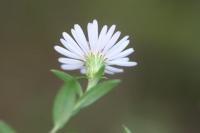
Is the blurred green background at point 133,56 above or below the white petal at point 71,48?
below

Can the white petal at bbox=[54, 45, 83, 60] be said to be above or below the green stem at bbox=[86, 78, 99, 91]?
above

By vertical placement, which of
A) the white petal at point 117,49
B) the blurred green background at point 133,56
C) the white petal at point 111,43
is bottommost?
the blurred green background at point 133,56

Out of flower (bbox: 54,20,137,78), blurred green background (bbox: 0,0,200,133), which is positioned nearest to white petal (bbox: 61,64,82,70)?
flower (bbox: 54,20,137,78)

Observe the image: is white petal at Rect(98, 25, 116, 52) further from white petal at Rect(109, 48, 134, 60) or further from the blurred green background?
the blurred green background

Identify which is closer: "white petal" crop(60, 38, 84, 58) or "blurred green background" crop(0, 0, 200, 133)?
"white petal" crop(60, 38, 84, 58)

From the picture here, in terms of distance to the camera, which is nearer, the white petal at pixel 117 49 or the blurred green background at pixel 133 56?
the white petal at pixel 117 49

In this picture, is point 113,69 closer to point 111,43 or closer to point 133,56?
point 111,43
